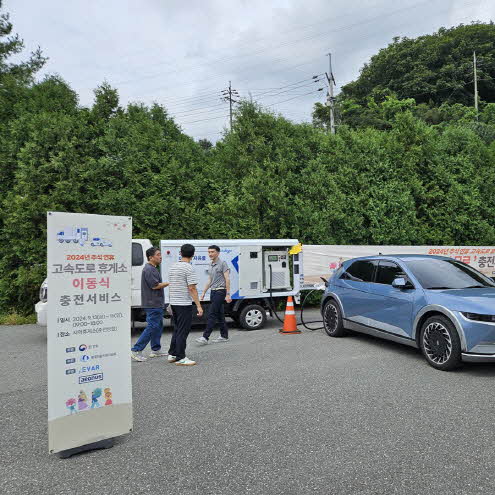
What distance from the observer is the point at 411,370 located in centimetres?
591

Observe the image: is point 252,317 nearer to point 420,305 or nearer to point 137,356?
point 137,356

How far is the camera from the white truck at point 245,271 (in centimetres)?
934

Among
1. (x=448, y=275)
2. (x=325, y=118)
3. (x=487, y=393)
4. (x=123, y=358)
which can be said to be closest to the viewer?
(x=123, y=358)

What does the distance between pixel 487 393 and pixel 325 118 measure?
36.7 m

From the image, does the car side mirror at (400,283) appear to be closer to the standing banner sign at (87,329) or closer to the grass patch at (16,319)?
the standing banner sign at (87,329)

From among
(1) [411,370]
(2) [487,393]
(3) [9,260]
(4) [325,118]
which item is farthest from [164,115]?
(4) [325,118]

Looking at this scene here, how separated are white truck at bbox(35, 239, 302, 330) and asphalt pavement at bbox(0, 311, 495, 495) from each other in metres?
3.14

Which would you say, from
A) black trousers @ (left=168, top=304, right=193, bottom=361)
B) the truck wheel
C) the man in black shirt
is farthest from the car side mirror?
the truck wheel

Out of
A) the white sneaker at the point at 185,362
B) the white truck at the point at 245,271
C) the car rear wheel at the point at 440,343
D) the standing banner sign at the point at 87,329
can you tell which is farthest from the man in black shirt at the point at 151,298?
the car rear wheel at the point at 440,343

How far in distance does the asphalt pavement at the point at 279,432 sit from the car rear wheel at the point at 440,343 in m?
0.14

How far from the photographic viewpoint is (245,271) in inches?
387

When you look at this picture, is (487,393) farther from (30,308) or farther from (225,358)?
(30,308)

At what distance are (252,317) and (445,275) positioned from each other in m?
4.49

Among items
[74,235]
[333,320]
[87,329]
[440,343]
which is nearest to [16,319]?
[333,320]
